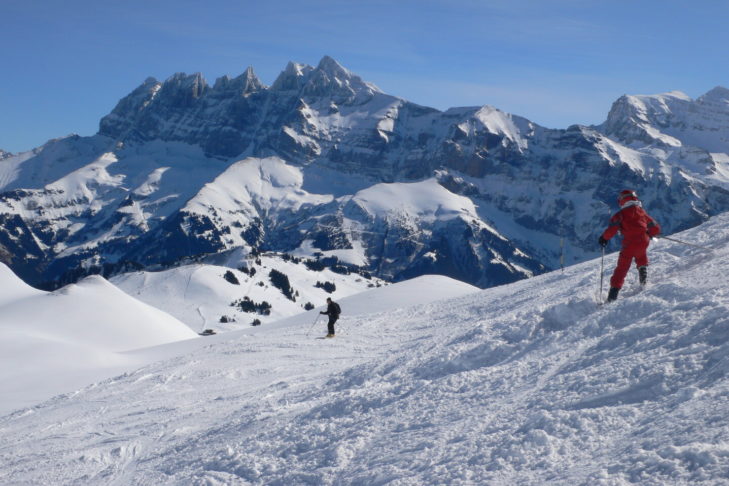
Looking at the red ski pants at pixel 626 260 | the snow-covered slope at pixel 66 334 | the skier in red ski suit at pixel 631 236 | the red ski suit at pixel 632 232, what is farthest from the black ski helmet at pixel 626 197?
the snow-covered slope at pixel 66 334

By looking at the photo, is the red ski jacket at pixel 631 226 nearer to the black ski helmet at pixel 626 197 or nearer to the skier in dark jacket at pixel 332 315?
the black ski helmet at pixel 626 197

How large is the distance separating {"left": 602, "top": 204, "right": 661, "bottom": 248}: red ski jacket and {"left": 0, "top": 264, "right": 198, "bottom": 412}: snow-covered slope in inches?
669

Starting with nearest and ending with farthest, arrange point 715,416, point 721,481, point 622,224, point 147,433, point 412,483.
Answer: point 721,481 < point 715,416 < point 412,483 < point 147,433 < point 622,224

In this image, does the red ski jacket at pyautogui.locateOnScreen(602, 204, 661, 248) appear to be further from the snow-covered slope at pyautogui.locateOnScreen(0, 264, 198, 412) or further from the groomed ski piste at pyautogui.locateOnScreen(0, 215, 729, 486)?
the snow-covered slope at pyautogui.locateOnScreen(0, 264, 198, 412)

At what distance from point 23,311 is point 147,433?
41.0 m

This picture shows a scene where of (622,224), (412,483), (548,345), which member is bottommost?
(412,483)

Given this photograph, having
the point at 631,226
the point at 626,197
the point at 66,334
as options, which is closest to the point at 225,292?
the point at 66,334

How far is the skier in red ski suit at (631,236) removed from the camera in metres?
13.6

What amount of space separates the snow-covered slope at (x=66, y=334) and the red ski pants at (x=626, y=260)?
16727 millimetres

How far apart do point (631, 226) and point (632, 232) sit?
0.42 ft

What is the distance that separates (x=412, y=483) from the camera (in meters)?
8.16

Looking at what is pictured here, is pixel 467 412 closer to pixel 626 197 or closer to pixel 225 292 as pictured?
pixel 626 197

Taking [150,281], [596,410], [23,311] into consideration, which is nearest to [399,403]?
[596,410]

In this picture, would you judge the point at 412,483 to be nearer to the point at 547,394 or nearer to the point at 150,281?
the point at 547,394
